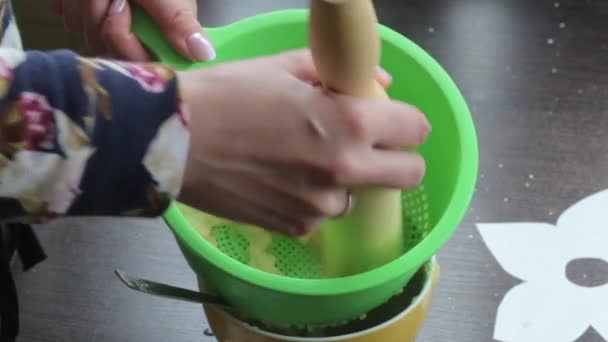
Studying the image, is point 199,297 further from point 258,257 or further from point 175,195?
point 175,195

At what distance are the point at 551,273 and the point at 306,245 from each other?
23 cm

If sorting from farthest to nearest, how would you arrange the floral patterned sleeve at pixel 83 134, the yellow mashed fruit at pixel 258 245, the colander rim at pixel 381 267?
the yellow mashed fruit at pixel 258 245 → the colander rim at pixel 381 267 → the floral patterned sleeve at pixel 83 134

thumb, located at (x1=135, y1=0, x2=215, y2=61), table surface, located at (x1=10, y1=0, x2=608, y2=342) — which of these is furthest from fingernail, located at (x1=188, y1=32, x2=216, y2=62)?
table surface, located at (x1=10, y1=0, x2=608, y2=342)

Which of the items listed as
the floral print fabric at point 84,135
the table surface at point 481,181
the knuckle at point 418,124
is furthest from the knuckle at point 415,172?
→ the table surface at point 481,181

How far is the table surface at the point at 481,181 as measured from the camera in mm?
678

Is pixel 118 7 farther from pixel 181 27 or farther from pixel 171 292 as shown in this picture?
pixel 171 292

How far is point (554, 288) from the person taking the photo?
26.3 inches

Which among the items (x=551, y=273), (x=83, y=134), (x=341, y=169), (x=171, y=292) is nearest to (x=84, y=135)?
(x=83, y=134)

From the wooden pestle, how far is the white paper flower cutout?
5.9 inches

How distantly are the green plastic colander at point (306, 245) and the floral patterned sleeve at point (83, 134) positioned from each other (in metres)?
0.13

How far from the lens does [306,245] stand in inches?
24.0

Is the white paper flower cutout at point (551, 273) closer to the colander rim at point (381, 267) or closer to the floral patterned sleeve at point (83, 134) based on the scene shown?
the colander rim at point (381, 267)

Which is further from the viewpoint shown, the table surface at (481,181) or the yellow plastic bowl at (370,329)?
the table surface at (481,181)

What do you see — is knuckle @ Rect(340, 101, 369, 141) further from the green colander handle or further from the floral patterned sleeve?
the green colander handle
